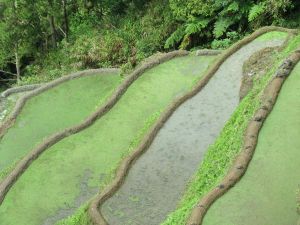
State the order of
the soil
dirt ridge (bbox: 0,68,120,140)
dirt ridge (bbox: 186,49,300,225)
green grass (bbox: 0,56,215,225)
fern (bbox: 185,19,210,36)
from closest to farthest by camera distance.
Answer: dirt ridge (bbox: 186,49,300,225) < green grass (bbox: 0,56,215,225) < the soil < dirt ridge (bbox: 0,68,120,140) < fern (bbox: 185,19,210,36)

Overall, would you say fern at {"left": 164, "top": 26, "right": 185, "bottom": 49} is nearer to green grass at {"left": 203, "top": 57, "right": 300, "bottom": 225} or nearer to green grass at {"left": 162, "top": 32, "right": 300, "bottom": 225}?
green grass at {"left": 162, "top": 32, "right": 300, "bottom": 225}

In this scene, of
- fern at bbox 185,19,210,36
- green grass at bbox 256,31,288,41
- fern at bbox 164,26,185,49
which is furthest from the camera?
fern at bbox 164,26,185,49

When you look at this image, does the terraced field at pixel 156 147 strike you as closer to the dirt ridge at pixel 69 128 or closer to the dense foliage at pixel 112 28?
the dirt ridge at pixel 69 128

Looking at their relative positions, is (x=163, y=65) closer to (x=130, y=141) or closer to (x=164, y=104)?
(x=164, y=104)

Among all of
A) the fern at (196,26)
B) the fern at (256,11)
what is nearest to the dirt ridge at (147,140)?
the fern at (256,11)

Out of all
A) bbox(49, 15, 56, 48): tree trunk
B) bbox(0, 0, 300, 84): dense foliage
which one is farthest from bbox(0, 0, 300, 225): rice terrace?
bbox(49, 15, 56, 48): tree trunk

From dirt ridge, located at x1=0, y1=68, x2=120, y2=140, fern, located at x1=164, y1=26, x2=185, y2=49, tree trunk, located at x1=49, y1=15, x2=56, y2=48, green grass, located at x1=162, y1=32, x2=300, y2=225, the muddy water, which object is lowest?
tree trunk, located at x1=49, y1=15, x2=56, y2=48

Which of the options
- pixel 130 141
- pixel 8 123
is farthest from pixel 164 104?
pixel 8 123
